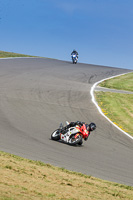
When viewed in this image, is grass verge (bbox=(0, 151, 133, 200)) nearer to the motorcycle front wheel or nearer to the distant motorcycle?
the motorcycle front wheel

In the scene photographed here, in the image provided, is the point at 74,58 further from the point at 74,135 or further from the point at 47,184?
the point at 47,184

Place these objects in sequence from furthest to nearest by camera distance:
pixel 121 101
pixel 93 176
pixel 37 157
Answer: pixel 121 101 → pixel 37 157 → pixel 93 176

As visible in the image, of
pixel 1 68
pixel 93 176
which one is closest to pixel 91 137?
pixel 93 176

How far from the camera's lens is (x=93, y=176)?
750 cm

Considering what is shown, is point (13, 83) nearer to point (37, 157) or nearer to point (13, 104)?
point (13, 104)

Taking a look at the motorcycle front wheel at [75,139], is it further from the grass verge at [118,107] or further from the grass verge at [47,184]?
the grass verge at [118,107]

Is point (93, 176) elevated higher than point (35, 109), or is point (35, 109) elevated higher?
point (35, 109)

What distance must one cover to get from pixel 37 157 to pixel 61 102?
10.8 meters

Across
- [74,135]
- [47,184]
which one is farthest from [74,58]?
[47,184]

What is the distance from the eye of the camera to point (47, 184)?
5781mm

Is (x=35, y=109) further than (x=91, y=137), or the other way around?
(x=35, y=109)

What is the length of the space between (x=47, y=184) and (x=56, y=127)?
795cm

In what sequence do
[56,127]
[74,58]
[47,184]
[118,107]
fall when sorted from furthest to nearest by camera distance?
1. [74,58]
2. [118,107]
3. [56,127]
4. [47,184]

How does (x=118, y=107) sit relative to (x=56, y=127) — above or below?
above
